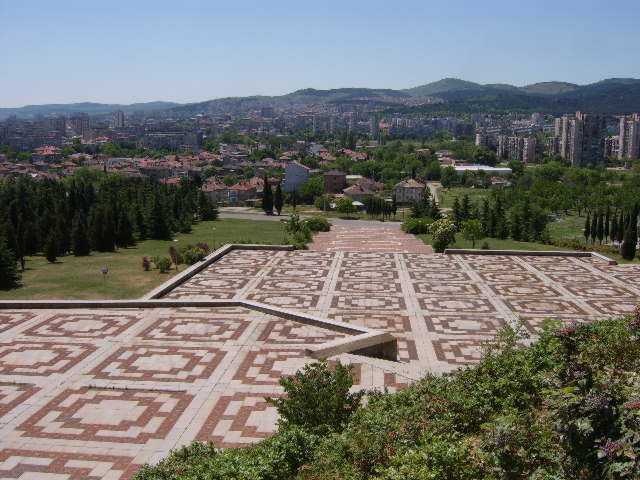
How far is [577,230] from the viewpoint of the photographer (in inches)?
2046

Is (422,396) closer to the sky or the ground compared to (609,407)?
closer to the ground

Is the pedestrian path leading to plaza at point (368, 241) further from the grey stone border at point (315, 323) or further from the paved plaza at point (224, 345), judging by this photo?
the grey stone border at point (315, 323)

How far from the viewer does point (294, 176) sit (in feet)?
267

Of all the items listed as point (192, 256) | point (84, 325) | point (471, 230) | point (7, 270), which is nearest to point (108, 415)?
point (84, 325)

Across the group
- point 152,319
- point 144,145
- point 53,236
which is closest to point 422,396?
point 152,319

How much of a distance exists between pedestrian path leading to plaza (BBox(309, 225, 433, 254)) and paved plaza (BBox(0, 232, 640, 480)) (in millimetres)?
9403

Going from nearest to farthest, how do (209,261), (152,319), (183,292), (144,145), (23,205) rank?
(152,319)
(183,292)
(209,261)
(23,205)
(144,145)

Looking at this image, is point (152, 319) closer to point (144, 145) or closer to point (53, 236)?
point (53, 236)


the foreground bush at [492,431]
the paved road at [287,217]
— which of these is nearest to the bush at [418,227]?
the paved road at [287,217]

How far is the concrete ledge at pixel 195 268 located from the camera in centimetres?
1930

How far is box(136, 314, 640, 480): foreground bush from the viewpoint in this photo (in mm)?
5082

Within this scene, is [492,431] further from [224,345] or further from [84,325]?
[84,325]

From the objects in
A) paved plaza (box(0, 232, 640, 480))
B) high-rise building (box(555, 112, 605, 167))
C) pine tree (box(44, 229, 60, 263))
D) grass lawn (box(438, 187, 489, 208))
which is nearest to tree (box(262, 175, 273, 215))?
grass lawn (box(438, 187, 489, 208))

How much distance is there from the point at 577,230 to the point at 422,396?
48.5 metres
